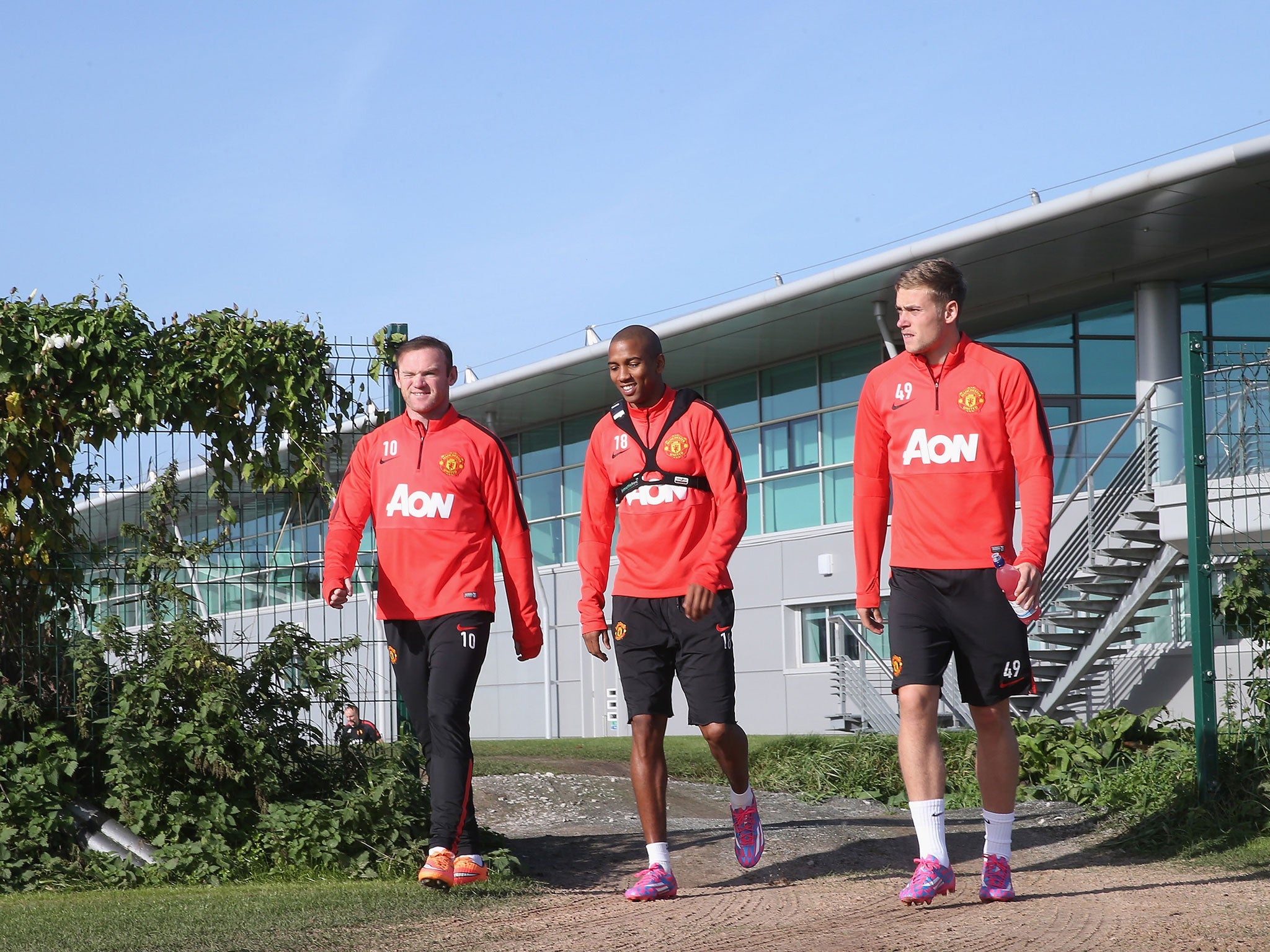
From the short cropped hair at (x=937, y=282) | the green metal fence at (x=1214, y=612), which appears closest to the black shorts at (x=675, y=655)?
the short cropped hair at (x=937, y=282)

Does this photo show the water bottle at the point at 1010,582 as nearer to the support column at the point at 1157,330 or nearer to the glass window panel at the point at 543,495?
the support column at the point at 1157,330

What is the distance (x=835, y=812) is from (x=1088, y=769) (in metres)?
1.81

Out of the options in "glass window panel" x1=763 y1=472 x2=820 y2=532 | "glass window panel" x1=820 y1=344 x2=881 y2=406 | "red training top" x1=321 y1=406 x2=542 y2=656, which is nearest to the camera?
"red training top" x1=321 y1=406 x2=542 y2=656

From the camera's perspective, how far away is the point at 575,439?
28422 millimetres

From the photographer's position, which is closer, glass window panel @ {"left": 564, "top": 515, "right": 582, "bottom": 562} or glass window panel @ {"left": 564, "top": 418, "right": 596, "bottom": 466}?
glass window panel @ {"left": 564, "top": 515, "right": 582, "bottom": 562}

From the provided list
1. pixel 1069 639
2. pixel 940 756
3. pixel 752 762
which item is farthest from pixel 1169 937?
pixel 1069 639

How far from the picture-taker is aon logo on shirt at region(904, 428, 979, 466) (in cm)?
531

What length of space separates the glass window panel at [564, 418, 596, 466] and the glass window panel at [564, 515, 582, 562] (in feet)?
3.72

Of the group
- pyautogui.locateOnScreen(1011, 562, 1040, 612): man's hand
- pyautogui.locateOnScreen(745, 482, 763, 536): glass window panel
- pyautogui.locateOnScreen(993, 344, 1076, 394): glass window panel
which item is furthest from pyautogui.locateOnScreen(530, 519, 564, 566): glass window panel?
pyautogui.locateOnScreen(1011, 562, 1040, 612): man's hand

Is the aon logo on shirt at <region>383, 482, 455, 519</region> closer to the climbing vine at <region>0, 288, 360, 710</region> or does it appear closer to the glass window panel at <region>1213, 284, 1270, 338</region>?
the climbing vine at <region>0, 288, 360, 710</region>

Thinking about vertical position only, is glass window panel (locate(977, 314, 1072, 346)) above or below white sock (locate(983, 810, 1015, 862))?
above

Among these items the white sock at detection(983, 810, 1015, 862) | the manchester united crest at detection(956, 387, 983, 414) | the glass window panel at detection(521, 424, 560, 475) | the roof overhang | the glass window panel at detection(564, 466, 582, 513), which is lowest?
the white sock at detection(983, 810, 1015, 862)

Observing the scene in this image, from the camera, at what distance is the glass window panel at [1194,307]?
65.3 ft

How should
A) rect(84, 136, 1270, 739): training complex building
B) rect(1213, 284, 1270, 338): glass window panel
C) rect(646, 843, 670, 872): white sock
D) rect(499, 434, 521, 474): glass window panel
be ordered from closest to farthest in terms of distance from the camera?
1. rect(646, 843, 670, 872): white sock
2. rect(84, 136, 1270, 739): training complex building
3. rect(1213, 284, 1270, 338): glass window panel
4. rect(499, 434, 521, 474): glass window panel
